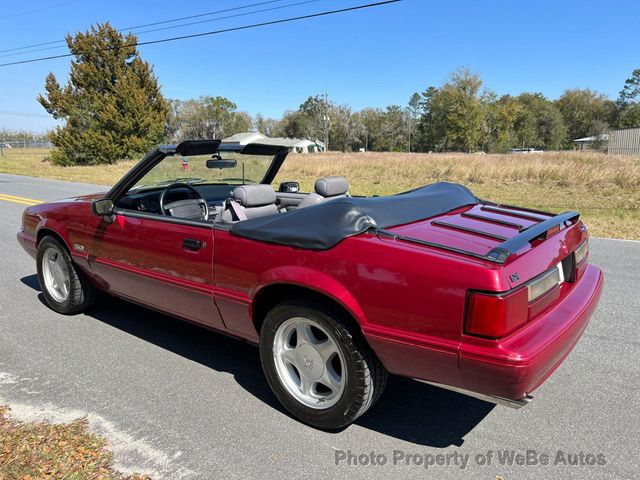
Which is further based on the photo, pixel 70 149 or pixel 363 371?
pixel 70 149

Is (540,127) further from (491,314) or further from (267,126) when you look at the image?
(491,314)

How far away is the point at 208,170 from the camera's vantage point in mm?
4027

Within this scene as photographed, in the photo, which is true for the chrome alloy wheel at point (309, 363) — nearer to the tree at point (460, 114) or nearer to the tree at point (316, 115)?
the tree at point (460, 114)

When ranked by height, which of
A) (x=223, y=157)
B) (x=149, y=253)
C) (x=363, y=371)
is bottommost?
(x=363, y=371)

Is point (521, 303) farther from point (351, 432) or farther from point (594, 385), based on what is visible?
point (594, 385)

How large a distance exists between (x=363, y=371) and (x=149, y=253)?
1.80 meters

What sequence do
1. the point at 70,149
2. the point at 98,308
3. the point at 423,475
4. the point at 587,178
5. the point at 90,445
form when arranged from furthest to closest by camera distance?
the point at 70,149, the point at 587,178, the point at 98,308, the point at 90,445, the point at 423,475

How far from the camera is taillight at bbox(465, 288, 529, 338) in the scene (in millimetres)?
2021

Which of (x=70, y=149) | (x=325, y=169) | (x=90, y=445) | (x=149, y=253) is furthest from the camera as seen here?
(x=70, y=149)

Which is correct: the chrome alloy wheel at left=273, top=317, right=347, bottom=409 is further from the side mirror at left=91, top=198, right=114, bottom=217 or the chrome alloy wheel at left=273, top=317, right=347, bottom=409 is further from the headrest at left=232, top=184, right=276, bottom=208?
the side mirror at left=91, top=198, right=114, bottom=217

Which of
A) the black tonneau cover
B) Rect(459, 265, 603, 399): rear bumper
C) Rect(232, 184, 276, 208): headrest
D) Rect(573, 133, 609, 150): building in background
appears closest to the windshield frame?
Rect(232, 184, 276, 208): headrest

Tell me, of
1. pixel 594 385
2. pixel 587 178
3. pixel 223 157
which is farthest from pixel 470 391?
pixel 587 178

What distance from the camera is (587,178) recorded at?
49.4 ft

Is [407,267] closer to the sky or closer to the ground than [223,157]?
closer to the ground
